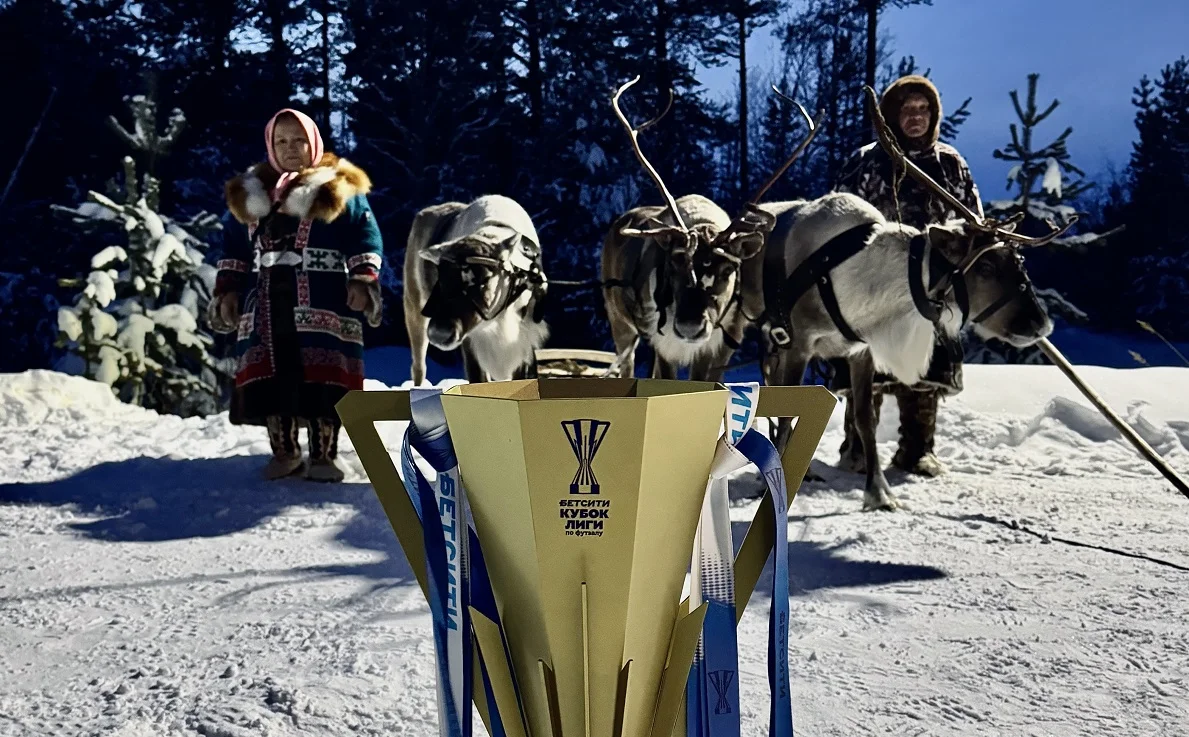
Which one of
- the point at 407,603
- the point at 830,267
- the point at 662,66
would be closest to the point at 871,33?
the point at 662,66

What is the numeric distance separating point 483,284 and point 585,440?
296 cm

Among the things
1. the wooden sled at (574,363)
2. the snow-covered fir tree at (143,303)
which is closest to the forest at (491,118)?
the snow-covered fir tree at (143,303)

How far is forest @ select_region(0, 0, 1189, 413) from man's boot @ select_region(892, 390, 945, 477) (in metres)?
7.58

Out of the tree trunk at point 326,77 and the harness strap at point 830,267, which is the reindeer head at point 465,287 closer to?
the harness strap at point 830,267

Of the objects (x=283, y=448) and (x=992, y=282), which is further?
(x=283, y=448)

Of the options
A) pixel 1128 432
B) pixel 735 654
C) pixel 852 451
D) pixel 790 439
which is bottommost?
pixel 852 451

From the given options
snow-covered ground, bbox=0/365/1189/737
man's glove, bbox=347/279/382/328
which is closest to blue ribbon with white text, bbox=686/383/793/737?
snow-covered ground, bbox=0/365/1189/737

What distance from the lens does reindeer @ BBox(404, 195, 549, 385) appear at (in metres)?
4.03

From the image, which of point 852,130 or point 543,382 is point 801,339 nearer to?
point 543,382

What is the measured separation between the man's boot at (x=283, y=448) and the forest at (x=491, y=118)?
820 centimetres

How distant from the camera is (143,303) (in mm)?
9195

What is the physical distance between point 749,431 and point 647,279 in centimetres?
346

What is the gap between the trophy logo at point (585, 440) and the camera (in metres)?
1.17

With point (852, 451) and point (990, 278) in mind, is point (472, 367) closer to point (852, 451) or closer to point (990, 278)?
point (852, 451)
